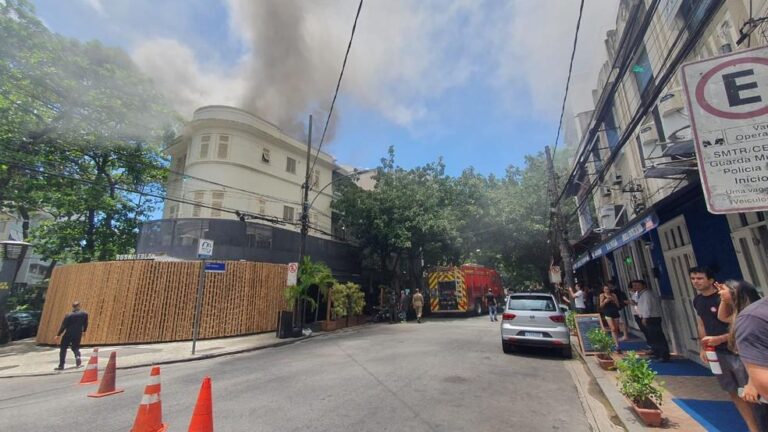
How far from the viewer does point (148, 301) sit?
40.5 ft

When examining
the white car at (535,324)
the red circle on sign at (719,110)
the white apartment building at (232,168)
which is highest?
the white apartment building at (232,168)

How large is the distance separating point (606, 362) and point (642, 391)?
10.1ft

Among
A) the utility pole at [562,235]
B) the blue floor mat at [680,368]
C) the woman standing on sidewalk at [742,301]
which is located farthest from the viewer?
the utility pole at [562,235]

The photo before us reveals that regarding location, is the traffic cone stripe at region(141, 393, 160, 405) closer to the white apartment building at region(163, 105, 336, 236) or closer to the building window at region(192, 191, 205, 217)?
the white apartment building at region(163, 105, 336, 236)

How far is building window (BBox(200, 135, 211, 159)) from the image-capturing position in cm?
1892

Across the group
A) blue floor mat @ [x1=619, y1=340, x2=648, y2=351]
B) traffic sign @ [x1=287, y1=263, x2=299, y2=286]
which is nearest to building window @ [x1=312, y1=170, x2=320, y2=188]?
traffic sign @ [x1=287, y1=263, x2=299, y2=286]

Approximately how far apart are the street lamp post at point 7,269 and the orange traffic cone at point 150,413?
14.2 metres

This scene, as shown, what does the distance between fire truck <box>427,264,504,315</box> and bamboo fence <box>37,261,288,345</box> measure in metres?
12.2

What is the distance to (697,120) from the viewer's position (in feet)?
8.83

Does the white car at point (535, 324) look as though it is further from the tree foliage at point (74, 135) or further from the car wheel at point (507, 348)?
the tree foliage at point (74, 135)

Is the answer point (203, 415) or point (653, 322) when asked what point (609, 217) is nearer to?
point (653, 322)

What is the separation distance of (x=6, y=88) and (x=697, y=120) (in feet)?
66.4

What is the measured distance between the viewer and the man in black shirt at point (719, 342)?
3.33 m

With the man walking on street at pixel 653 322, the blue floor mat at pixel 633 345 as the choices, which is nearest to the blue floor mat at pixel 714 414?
the man walking on street at pixel 653 322
